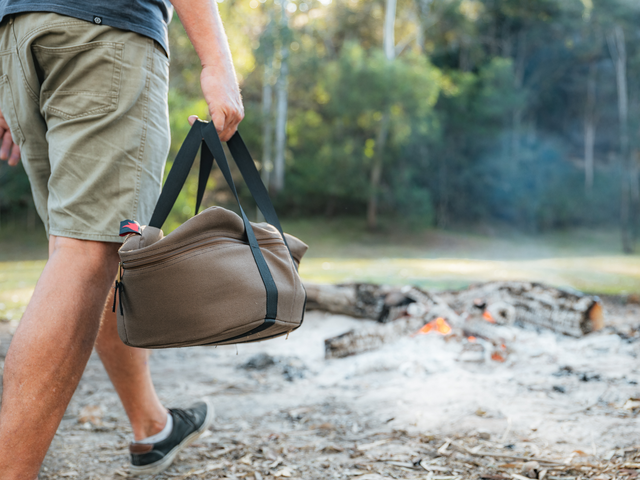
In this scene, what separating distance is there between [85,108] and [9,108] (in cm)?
23

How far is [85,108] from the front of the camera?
1.17 m

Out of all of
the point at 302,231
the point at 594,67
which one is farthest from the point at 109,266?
the point at 594,67

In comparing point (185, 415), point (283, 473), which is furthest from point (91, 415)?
point (283, 473)

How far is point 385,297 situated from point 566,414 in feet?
6.07

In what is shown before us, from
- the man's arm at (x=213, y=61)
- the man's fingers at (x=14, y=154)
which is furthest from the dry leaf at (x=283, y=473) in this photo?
the man's fingers at (x=14, y=154)

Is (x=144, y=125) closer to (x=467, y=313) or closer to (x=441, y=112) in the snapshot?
(x=467, y=313)

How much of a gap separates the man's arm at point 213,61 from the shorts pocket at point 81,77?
178mm

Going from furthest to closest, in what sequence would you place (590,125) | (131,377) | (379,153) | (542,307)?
(590,125)
(379,153)
(542,307)
(131,377)

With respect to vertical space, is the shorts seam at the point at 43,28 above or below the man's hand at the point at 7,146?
above

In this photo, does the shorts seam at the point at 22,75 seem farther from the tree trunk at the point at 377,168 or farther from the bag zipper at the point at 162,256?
the tree trunk at the point at 377,168

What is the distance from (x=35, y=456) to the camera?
1.07m

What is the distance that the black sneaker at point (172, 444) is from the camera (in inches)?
59.9

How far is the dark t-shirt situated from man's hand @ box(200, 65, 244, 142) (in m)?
0.17

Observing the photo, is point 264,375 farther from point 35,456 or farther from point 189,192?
point 189,192
